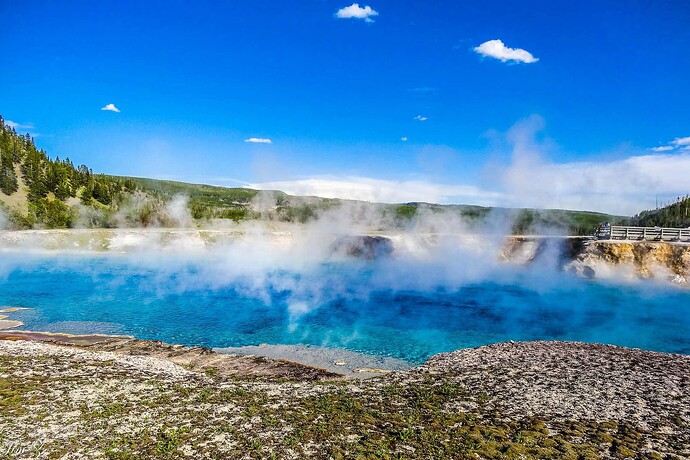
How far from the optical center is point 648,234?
39.7 meters

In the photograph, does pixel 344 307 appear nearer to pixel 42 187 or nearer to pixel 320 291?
pixel 320 291

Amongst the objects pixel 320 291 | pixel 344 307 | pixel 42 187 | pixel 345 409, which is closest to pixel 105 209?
pixel 42 187

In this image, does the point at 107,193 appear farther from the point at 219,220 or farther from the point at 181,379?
the point at 181,379

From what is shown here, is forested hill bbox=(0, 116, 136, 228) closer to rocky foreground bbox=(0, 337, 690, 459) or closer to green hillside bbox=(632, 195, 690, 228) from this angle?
rocky foreground bbox=(0, 337, 690, 459)

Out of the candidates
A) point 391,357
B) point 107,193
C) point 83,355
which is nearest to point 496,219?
point 391,357

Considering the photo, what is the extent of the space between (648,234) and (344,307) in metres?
30.3

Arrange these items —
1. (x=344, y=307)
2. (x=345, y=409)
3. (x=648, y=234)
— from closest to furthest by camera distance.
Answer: (x=345, y=409) < (x=344, y=307) < (x=648, y=234)

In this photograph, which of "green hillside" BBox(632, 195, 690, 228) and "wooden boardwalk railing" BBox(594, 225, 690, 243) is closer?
"wooden boardwalk railing" BBox(594, 225, 690, 243)

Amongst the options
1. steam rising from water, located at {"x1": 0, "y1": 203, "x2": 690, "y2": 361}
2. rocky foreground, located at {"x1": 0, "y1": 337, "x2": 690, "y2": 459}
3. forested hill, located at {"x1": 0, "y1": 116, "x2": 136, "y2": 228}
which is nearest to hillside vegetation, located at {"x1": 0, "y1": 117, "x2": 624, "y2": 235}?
forested hill, located at {"x1": 0, "y1": 116, "x2": 136, "y2": 228}

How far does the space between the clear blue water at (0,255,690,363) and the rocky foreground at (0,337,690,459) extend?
604 centimetres

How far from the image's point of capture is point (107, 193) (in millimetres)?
87688

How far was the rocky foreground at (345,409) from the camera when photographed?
808 cm

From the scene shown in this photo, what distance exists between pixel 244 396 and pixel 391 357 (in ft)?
28.6

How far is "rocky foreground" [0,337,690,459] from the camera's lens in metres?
8.08
